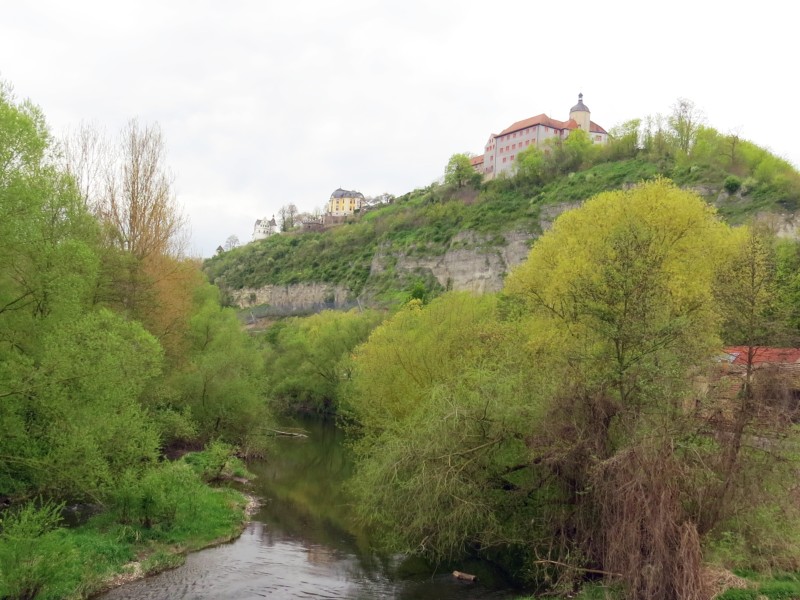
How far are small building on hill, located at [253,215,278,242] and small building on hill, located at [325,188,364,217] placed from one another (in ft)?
76.4

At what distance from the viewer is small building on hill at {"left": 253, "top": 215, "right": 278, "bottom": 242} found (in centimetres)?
18225

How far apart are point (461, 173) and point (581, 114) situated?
26886mm

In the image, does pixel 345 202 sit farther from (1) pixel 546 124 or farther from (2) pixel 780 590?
(2) pixel 780 590

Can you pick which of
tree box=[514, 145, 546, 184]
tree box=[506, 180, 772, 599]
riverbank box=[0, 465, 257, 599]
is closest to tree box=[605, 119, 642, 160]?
tree box=[514, 145, 546, 184]

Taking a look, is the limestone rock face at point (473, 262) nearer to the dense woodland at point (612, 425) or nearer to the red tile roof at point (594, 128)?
the red tile roof at point (594, 128)

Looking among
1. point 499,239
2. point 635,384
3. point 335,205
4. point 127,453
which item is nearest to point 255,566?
point 127,453

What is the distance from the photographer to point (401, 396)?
2512 centimetres

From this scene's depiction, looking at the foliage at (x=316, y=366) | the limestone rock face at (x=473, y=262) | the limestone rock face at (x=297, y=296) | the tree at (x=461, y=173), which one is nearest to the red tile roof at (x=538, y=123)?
the tree at (x=461, y=173)

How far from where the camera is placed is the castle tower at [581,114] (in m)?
116

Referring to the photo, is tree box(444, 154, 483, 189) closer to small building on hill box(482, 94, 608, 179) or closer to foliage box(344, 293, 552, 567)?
small building on hill box(482, 94, 608, 179)

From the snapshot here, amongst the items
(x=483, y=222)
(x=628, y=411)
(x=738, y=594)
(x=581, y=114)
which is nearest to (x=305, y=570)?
(x=628, y=411)

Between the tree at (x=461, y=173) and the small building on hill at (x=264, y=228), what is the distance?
80.6 metres

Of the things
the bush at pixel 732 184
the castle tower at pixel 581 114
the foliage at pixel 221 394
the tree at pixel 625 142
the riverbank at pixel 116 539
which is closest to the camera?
the riverbank at pixel 116 539

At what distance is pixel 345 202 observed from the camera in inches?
6531
